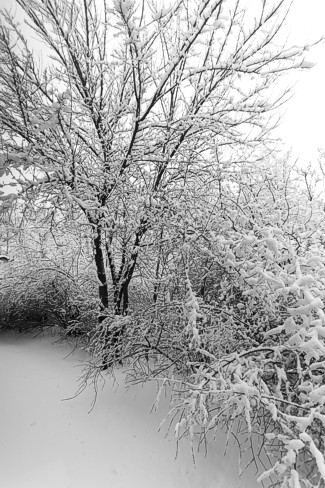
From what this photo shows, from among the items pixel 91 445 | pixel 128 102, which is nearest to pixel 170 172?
pixel 128 102

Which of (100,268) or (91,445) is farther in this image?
(100,268)

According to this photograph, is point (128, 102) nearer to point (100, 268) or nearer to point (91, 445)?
point (100, 268)

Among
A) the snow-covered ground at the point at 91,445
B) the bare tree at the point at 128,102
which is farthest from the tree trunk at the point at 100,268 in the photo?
the snow-covered ground at the point at 91,445

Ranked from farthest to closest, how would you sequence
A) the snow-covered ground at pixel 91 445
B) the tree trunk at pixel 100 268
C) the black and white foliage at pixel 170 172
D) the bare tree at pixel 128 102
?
1. the tree trunk at pixel 100 268
2. the bare tree at pixel 128 102
3. the black and white foliage at pixel 170 172
4. the snow-covered ground at pixel 91 445

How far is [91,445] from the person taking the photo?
3.54 metres

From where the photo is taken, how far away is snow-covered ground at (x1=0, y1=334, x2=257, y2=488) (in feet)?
10.3

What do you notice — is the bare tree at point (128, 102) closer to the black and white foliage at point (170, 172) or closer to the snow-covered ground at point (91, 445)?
the black and white foliage at point (170, 172)

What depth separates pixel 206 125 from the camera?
4668 millimetres

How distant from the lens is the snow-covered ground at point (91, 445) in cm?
314

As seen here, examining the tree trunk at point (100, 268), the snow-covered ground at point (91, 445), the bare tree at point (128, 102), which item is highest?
the bare tree at point (128, 102)

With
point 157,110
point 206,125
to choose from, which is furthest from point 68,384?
point 157,110

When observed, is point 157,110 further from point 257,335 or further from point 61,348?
point 61,348

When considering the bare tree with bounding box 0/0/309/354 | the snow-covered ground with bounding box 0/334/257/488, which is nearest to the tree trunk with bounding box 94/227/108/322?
the bare tree with bounding box 0/0/309/354

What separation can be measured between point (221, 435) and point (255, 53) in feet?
16.2
